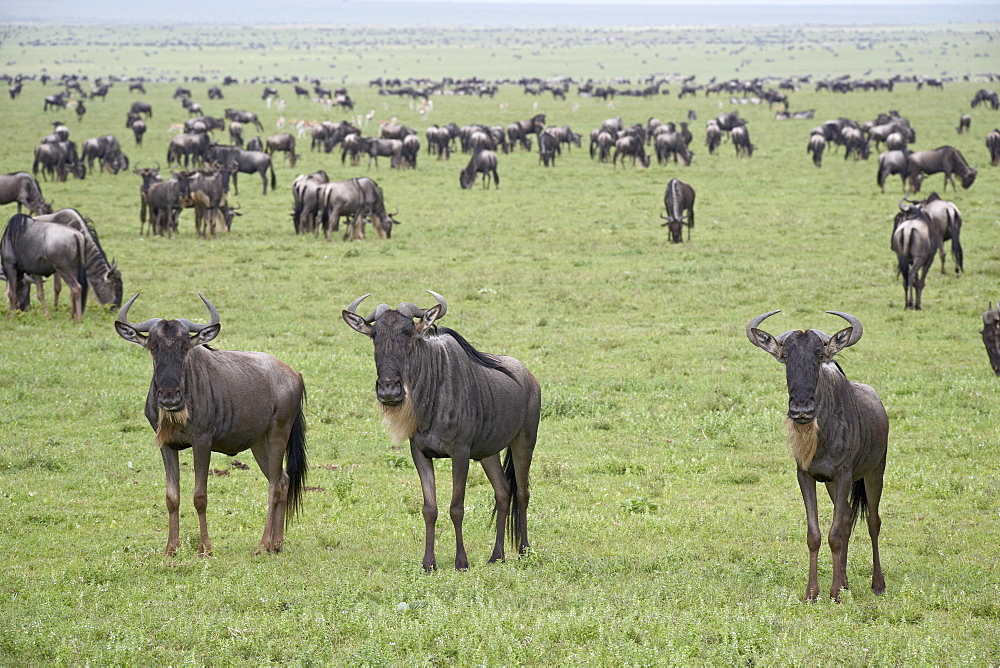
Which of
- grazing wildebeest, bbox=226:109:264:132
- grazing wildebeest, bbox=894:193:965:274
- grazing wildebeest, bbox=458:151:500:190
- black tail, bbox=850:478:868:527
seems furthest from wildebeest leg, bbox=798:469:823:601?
grazing wildebeest, bbox=226:109:264:132

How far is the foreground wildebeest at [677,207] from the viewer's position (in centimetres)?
2688

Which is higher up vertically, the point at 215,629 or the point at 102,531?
the point at 215,629

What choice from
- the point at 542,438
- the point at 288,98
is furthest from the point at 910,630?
the point at 288,98

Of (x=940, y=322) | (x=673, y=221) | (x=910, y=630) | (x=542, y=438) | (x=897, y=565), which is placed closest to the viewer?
(x=910, y=630)

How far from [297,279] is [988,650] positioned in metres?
17.9

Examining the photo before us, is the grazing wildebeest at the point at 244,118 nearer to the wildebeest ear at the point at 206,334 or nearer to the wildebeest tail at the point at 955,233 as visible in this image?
the wildebeest tail at the point at 955,233

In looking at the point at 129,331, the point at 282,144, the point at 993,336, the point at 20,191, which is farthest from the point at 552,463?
the point at 282,144

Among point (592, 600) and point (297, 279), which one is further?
point (297, 279)

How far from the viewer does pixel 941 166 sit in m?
36.7

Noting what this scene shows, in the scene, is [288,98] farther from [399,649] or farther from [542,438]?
[399,649]

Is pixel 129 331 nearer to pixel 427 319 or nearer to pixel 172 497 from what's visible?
pixel 172 497

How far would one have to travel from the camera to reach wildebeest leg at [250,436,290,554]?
8.80m

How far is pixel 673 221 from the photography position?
2677cm

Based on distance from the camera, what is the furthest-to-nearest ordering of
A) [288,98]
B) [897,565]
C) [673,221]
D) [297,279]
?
1. [288,98]
2. [673,221]
3. [297,279]
4. [897,565]
